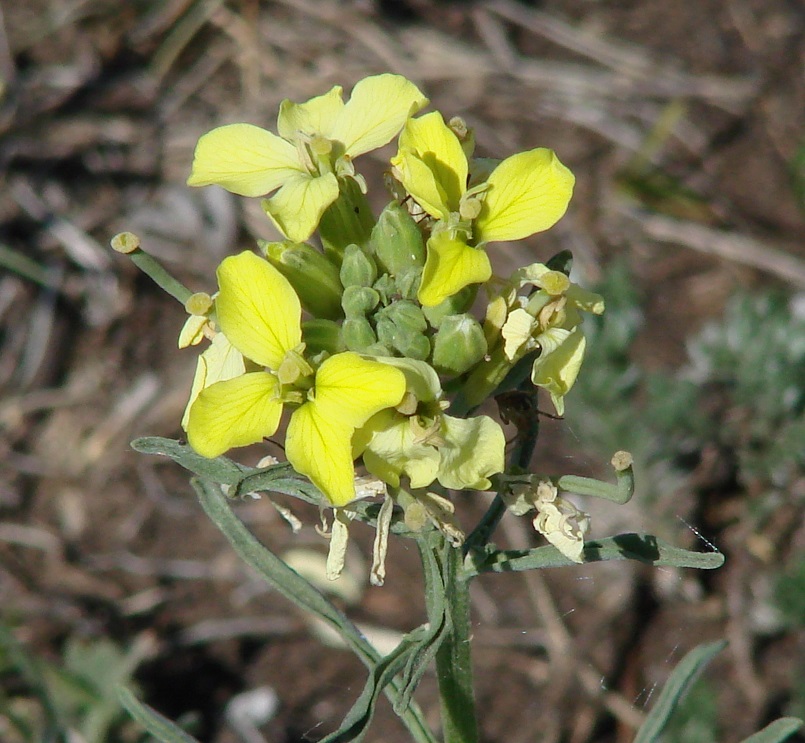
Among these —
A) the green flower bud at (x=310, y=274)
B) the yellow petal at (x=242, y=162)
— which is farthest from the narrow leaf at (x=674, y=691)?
the yellow petal at (x=242, y=162)

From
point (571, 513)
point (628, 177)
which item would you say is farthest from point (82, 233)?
point (571, 513)

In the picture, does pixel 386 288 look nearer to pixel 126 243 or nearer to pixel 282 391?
pixel 282 391

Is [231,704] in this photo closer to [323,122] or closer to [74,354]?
[74,354]

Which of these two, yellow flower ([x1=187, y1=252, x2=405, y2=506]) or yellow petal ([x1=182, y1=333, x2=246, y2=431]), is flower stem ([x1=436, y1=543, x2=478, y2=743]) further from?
yellow petal ([x1=182, y1=333, x2=246, y2=431])

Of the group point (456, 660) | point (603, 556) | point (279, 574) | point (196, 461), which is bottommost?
point (456, 660)

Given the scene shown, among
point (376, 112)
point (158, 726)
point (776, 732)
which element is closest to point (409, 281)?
point (376, 112)
